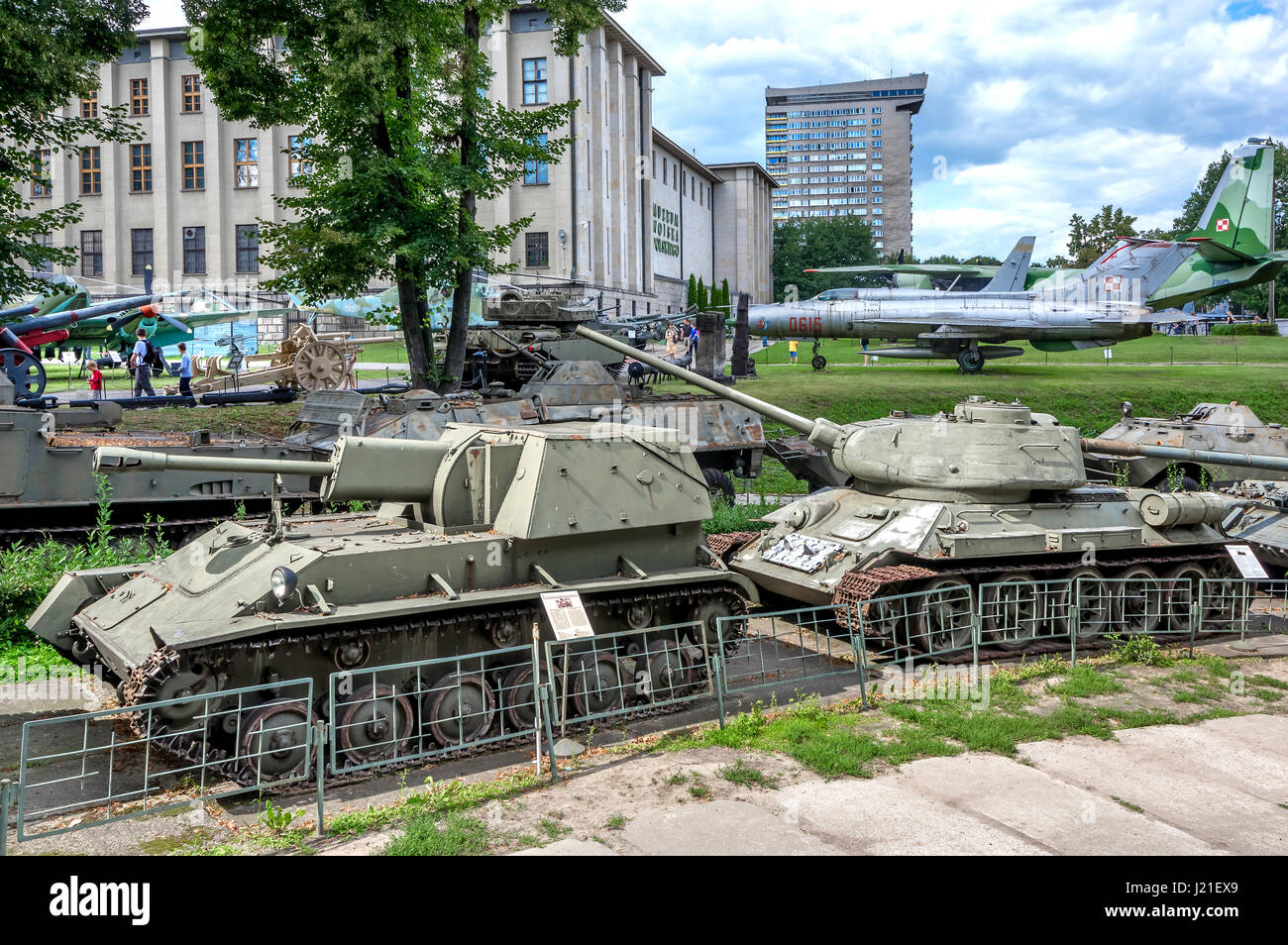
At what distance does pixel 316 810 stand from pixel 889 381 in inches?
995

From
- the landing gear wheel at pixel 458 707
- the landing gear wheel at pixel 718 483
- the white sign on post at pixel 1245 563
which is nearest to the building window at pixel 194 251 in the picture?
the landing gear wheel at pixel 718 483

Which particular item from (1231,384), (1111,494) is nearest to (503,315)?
(1111,494)

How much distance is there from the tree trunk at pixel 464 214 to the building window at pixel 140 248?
108 feet

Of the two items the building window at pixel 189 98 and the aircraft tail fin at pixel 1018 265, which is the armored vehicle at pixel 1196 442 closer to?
the aircraft tail fin at pixel 1018 265

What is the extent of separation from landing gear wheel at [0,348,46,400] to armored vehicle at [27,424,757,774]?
40.7 feet

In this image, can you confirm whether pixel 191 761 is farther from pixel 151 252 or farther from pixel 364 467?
pixel 151 252

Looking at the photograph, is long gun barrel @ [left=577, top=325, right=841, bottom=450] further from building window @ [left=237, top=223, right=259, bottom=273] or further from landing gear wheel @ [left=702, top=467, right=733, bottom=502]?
building window @ [left=237, top=223, right=259, bottom=273]

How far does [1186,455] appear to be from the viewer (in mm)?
13766

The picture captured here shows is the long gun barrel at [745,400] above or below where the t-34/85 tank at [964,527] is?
above

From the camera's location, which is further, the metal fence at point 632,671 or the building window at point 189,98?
the building window at point 189,98

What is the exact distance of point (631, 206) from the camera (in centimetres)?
5856

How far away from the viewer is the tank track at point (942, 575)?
1069cm

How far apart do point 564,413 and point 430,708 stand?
9.54 m

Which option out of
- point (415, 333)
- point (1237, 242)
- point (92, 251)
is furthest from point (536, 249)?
point (415, 333)
